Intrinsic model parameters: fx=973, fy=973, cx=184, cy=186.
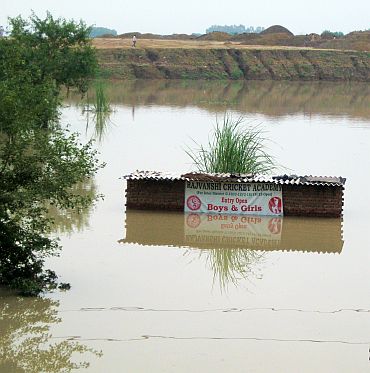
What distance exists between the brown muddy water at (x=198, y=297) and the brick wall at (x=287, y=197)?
0.69 ft

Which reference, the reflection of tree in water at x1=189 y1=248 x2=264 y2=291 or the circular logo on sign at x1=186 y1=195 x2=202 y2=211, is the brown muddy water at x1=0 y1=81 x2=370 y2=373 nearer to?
the reflection of tree in water at x1=189 y1=248 x2=264 y2=291

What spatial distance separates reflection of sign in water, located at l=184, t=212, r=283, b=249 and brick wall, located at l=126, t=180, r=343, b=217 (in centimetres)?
44

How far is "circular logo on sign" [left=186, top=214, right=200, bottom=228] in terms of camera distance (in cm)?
1990

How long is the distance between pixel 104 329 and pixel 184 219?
739 centimetres

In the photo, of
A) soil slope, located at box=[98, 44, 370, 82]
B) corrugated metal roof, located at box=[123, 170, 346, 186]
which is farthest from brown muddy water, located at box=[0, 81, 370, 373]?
soil slope, located at box=[98, 44, 370, 82]

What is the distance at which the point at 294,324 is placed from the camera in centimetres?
1336

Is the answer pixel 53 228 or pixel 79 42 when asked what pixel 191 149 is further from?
pixel 53 228

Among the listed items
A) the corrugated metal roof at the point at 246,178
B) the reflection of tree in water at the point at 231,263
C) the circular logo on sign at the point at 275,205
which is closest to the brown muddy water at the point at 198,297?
the reflection of tree in water at the point at 231,263

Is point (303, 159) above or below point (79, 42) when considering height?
below

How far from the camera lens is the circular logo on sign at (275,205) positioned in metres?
20.4

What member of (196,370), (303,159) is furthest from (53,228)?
(303,159)

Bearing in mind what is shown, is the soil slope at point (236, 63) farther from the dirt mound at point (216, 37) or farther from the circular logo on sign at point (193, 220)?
the circular logo on sign at point (193, 220)

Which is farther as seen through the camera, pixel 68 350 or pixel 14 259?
pixel 14 259

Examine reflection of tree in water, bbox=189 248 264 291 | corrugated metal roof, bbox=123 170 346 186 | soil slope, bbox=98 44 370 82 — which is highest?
soil slope, bbox=98 44 370 82
